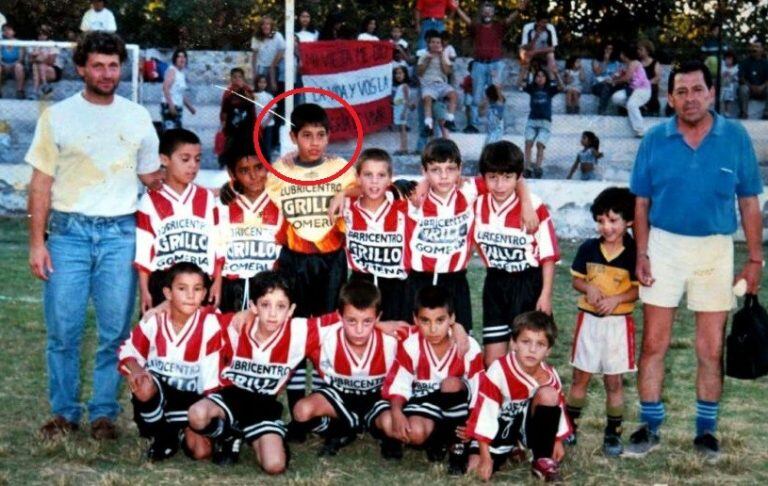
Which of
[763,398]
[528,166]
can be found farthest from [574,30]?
[763,398]

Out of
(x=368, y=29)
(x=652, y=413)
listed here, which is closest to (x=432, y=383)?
(x=652, y=413)

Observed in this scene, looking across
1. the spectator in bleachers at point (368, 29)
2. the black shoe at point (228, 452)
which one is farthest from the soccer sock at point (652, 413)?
the spectator in bleachers at point (368, 29)

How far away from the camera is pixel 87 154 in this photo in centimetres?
593

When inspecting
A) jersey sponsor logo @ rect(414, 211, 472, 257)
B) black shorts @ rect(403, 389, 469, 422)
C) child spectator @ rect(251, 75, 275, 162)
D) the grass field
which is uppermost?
child spectator @ rect(251, 75, 275, 162)

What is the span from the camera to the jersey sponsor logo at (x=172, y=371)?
593 centimetres

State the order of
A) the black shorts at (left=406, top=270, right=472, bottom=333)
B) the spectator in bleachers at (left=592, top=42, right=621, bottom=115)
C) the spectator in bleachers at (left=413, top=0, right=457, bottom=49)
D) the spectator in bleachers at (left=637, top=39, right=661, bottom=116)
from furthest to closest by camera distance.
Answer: the spectator in bleachers at (left=592, top=42, right=621, bottom=115)
the spectator in bleachers at (left=637, top=39, right=661, bottom=116)
the spectator in bleachers at (left=413, top=0, right=457, bottom=49)
the black shorts at (left=406, top=270, right=472, bottom=333)

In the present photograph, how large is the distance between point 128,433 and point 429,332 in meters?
1.62

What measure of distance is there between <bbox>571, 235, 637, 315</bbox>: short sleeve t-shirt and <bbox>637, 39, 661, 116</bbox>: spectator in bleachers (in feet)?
38.8

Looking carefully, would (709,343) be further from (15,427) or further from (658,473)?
(15,427)

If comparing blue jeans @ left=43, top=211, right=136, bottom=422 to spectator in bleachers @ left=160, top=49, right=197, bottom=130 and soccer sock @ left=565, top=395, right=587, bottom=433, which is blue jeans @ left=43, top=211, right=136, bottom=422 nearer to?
soccer sock @ left=565, top=395, right=587, bottom=433

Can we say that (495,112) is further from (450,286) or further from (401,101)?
(450,286)

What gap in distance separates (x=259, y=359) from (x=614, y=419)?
1747 mm

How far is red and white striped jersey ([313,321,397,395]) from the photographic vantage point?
6.05 meters

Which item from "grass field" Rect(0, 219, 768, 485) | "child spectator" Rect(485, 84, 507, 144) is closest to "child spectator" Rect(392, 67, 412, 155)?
"child spectator" Rect(485, 84, 507, 144)
